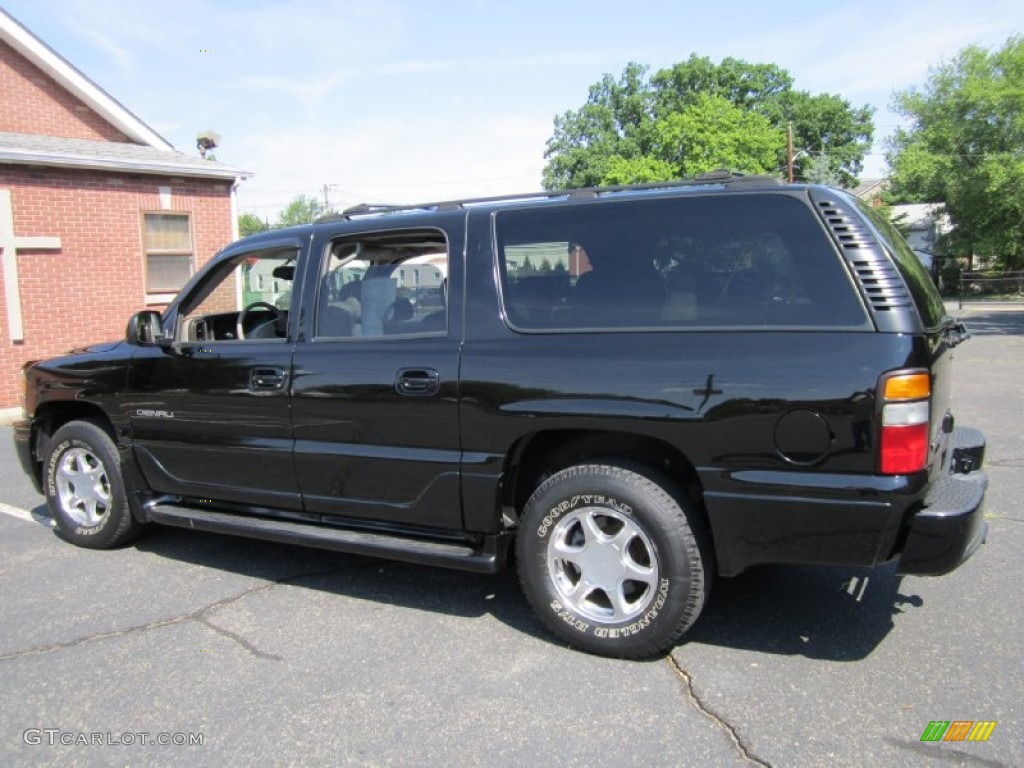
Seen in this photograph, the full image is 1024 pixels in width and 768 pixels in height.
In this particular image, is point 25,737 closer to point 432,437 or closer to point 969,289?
point 432,437

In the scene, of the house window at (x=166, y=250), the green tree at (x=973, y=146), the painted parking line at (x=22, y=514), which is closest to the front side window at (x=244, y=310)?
the painted parking line at (x=22, y=514)

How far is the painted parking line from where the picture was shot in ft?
18.2

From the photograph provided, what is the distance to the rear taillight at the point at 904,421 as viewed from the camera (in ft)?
8.91

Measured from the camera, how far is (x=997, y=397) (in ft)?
31.0

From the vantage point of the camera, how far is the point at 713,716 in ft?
9.32

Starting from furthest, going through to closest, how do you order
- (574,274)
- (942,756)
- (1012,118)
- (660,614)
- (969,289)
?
(969,289) < (1012,118) < (574,274) < (660,614) < (942,756)

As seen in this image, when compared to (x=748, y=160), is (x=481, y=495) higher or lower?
lower

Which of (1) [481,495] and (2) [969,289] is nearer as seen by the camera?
(1) [481,495]

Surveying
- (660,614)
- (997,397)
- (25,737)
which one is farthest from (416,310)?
(997,397)

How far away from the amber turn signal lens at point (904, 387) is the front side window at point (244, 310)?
285 centimetres

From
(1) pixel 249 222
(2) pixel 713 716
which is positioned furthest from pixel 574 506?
(1) pixel 249 222

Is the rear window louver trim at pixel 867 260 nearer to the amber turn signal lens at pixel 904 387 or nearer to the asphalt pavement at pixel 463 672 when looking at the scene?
the amber turn signal lens at pixel 904 387

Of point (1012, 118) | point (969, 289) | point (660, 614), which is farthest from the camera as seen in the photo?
point (969, 289)

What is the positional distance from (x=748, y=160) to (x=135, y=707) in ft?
141
